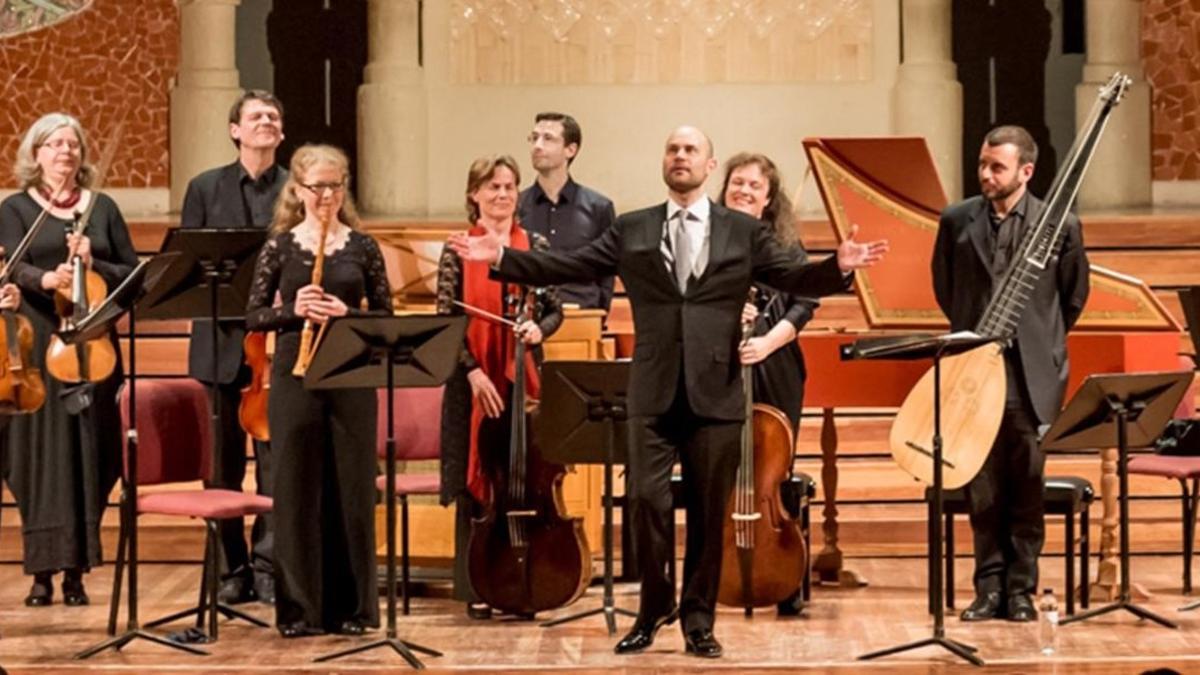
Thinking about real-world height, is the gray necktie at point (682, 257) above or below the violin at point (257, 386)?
above

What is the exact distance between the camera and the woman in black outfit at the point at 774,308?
25.1 ft

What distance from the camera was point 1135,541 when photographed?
A: 8938 millimetres

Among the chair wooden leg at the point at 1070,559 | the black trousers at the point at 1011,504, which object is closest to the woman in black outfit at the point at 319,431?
the black trousers at the point at 1011,504

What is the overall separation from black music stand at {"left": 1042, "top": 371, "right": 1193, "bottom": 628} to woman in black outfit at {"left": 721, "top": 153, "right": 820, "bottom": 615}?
88cm

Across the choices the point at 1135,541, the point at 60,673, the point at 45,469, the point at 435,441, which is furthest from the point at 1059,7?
the point at 60,673

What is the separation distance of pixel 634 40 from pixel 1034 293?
185 inches

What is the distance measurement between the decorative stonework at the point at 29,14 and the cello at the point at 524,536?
2197 mm

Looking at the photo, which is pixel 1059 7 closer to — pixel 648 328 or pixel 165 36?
pixel 165 36

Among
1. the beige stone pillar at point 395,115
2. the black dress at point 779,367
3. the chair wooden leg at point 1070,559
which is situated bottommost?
the chair wooden leg at point 1070,559

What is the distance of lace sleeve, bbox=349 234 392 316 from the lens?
24.0 ft

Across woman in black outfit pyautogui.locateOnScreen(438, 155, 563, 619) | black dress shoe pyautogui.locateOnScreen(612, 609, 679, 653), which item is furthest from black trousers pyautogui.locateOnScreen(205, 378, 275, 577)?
black dress shoe pyautogui.locateOnScreen(612, 609, 679, 653)

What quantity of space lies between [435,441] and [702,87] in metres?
4.18

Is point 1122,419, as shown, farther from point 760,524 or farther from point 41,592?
→ point 41,592

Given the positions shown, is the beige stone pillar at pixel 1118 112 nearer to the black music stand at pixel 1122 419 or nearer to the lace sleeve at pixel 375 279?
the black music stand at pixel 1122 419
